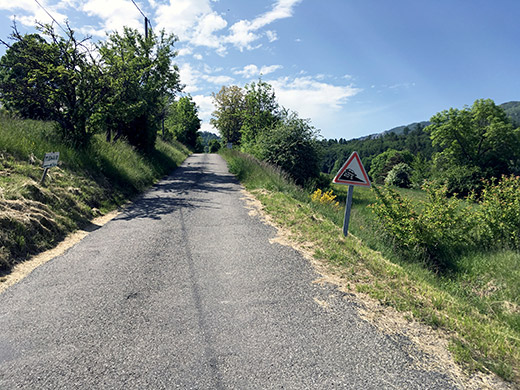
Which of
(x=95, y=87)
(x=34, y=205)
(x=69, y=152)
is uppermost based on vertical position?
(x=95, y=87)

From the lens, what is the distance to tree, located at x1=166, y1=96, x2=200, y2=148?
190 ft

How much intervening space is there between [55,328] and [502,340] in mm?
4556

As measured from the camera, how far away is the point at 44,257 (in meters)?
5.18

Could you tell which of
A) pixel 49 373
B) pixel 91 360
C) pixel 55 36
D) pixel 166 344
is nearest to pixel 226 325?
pixel 166 344

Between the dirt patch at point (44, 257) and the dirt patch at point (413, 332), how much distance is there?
4.14 metres

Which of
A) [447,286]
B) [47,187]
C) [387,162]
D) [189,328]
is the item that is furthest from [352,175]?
[387,162]

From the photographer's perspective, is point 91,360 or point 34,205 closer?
point 91,360

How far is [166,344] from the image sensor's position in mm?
2975

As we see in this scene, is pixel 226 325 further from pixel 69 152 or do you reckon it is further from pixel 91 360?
pixel 69 152

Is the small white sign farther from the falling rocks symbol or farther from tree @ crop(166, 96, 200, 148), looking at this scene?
tree @ crop(166, 96, 200, 148)

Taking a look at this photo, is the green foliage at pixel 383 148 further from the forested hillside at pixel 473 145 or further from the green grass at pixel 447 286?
the green grass at pixel 447 286

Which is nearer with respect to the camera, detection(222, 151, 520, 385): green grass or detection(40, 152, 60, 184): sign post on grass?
detection(222, 151, 520, 385): green grass

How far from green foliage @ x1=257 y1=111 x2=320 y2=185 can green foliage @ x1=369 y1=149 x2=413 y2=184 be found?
222 ft

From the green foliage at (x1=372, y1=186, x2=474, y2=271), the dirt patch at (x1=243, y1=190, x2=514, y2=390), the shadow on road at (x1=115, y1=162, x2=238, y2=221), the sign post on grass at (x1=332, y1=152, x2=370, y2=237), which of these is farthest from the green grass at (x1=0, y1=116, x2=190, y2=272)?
the green foliage at (x1=372, y1=186, x2=474, y2=271)
